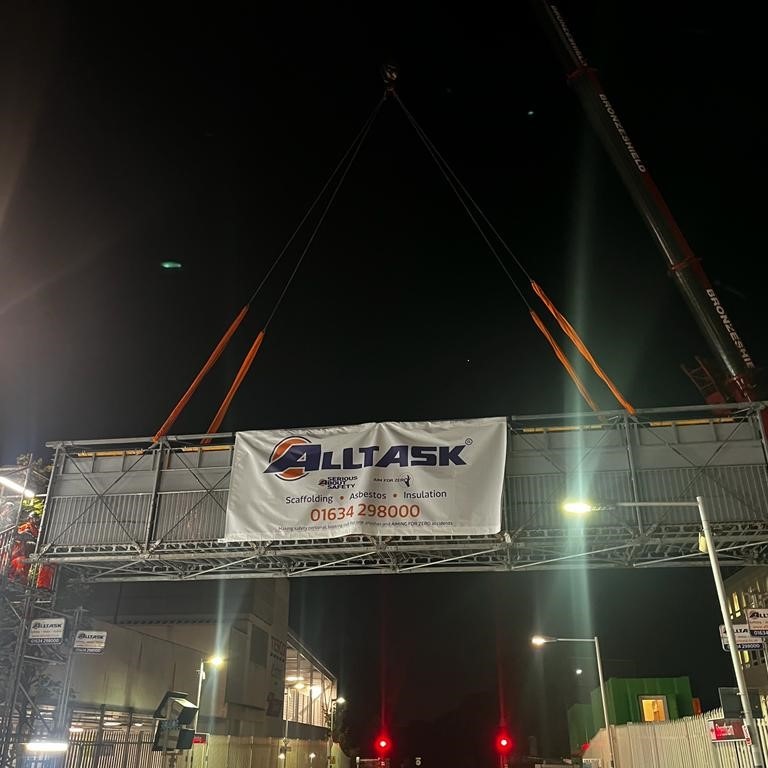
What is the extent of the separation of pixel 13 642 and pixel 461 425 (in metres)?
12.8

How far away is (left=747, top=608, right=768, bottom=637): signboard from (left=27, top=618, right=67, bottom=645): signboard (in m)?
15.7

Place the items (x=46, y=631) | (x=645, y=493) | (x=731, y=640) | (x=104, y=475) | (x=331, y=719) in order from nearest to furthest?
1. (x=731, y=640)
2. (x=645, y=493)
3. (x=46, y=631)
4. (x=104, y=475)
5. (x=331, y=719)

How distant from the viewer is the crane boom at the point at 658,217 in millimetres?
21941

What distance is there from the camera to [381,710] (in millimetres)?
119812

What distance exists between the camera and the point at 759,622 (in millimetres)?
15297

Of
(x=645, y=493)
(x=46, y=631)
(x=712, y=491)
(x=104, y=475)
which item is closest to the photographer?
(x=712, y=491)

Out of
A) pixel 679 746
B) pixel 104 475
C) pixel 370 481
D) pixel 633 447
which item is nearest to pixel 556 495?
pixel 633 447

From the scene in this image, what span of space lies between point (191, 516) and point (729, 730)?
1317 centimetres

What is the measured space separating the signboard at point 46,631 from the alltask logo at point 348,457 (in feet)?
20.7

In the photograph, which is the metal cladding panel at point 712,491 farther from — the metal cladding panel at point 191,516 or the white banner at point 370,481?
the metal cladding panel at point 191,516

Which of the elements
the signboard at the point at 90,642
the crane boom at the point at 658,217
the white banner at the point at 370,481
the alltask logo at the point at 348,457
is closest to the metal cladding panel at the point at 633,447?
the white banner at the point at 370,481

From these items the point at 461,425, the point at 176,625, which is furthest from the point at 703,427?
the point at 176,625

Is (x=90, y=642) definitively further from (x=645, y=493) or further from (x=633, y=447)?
(x=633, y=447)

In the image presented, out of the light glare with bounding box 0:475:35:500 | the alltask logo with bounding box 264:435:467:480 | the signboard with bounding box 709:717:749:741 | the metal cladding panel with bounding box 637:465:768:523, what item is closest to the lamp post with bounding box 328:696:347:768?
the light glare with bounding box 0:475:35:500
